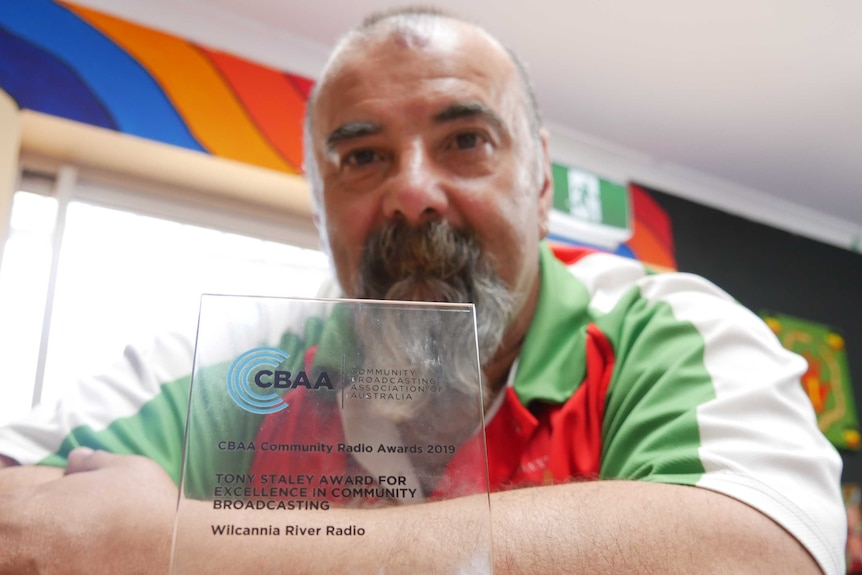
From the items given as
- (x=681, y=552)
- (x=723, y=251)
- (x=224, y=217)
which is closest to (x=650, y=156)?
(x=723, y=251)

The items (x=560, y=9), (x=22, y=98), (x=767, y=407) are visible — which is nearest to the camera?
(x=767, y=407)

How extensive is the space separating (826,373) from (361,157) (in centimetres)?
240

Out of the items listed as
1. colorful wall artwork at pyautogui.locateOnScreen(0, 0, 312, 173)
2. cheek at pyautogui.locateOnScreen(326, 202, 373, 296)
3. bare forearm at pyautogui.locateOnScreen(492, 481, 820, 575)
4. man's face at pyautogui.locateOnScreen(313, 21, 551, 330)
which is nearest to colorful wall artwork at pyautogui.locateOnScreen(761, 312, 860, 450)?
colorful wall artwork at pyautogui.locateOnScreen(0, 0, 312, 173)

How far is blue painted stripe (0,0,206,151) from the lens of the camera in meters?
1.48

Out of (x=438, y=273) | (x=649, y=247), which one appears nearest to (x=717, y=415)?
(x=438, y=273)

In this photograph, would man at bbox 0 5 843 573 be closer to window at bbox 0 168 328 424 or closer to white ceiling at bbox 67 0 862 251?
window at bbox 0 168 328 424

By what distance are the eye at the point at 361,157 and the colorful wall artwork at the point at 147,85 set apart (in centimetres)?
92

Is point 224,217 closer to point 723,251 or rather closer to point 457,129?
point 457,129

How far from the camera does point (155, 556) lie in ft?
1.31

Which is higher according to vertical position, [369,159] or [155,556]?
[369,159]

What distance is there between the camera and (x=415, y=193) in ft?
2.36

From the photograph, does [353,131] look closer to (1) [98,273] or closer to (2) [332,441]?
(2) [332,441]

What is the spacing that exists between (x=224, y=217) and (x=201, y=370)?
5.26ft

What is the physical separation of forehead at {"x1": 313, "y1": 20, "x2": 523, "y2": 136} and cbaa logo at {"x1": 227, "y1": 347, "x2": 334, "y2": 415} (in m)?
0.50
